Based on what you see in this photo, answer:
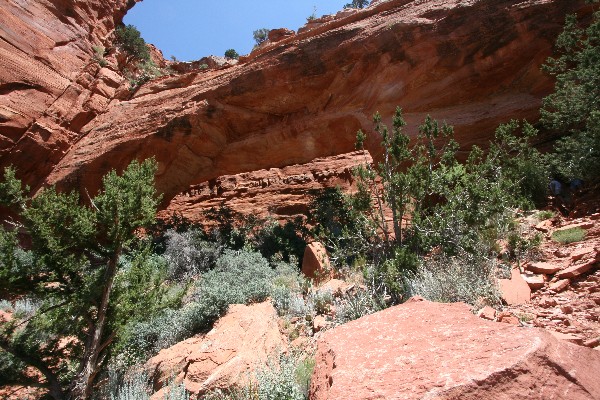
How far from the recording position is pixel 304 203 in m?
13.3

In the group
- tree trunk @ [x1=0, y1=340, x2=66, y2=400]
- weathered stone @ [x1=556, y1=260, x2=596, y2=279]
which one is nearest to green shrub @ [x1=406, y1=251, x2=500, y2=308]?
weathered stone @ [x1=556, y1=260, x2=596, y2=279]

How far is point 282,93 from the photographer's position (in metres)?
13.9

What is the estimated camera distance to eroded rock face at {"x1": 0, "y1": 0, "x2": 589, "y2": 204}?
12055 millimetres

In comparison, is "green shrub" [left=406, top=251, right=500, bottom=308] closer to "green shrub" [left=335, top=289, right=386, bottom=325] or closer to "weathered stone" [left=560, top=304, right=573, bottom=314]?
"green shrub" [left=335, top=289, right=386, bottom=325]

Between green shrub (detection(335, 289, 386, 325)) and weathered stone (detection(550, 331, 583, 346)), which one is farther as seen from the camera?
green shrub (detection(335, 289, 386, 325))

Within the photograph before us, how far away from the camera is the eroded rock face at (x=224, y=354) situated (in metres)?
3.84

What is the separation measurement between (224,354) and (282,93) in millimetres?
11093

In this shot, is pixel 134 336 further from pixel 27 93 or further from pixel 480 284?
pixel 27 93

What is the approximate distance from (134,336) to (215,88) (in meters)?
10.5

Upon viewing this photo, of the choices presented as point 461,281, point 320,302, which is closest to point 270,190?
point 320,302

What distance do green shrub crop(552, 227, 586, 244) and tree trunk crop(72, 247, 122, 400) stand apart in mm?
6167

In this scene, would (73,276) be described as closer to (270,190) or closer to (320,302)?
(320,302)

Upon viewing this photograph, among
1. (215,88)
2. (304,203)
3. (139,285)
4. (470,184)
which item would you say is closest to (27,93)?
(215,88)

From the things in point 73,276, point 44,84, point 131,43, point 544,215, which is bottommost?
point 544,215
